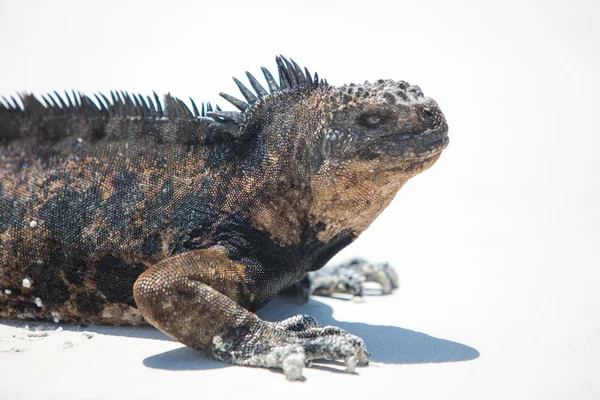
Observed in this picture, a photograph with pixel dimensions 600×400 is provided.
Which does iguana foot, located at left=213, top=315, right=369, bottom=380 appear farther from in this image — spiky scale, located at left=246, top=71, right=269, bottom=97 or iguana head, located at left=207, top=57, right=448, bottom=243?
spiky scale, located at left=246, top=71, right=269, bottom=97

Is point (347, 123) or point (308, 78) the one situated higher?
point (308, 78)

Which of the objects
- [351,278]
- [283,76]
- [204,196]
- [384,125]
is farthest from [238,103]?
[351,278]

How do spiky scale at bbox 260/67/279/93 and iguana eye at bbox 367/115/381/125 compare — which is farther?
spiky scale at bbox 260/67/279/93

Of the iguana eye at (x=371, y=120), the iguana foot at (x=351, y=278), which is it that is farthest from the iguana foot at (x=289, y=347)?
the iguana foot at (x=351, y=278)

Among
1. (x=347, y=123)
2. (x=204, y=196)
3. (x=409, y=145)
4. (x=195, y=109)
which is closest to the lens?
(x=409, y=145)

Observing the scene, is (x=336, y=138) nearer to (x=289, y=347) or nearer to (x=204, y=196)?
(x=204, y=196)

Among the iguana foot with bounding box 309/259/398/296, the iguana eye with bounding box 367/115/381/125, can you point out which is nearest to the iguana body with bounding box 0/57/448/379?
the iguana eye with bounding box 367/115/381/125

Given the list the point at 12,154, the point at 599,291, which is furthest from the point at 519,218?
the point at 12,154

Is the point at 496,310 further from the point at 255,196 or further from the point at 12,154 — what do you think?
the point at 12,154
